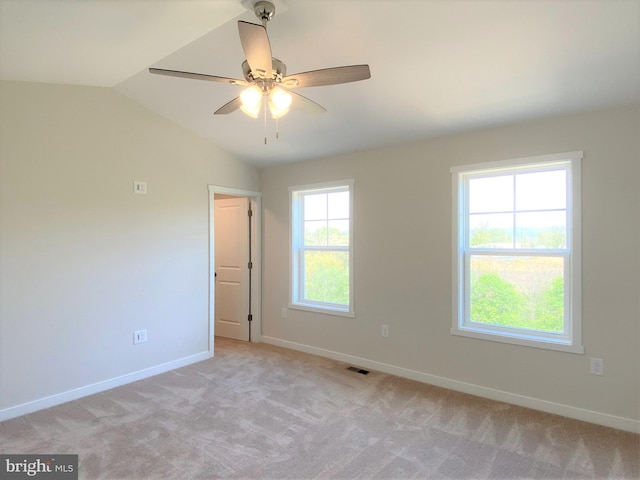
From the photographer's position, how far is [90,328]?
11.0 feet

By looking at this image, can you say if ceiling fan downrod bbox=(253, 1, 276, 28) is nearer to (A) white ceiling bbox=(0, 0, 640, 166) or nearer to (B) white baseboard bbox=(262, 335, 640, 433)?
(A) white ceiling bbox=(0, 0, 640, 166)

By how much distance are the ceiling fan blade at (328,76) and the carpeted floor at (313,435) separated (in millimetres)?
2197

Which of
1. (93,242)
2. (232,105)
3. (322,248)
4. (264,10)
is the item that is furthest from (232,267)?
(264,10)

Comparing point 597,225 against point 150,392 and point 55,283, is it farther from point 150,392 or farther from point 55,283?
point 55,283

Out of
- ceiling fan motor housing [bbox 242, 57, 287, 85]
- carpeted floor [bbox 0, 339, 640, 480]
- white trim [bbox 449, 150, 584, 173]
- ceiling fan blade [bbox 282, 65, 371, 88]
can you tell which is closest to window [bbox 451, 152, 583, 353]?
white trim [bbox 449, 150, 584, 173]

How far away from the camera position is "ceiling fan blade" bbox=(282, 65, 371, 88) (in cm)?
179

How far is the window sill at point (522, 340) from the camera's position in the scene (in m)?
2.85

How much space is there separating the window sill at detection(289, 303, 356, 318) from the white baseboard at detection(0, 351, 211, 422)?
117 cm

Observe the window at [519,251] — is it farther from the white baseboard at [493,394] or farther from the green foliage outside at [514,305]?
the white baseboard at [493,394]

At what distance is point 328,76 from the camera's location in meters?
1.86

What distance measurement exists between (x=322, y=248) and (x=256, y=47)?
304 cm

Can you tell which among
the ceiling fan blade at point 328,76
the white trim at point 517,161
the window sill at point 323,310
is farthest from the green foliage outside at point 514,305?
the ceiling fan blade at point 328,76

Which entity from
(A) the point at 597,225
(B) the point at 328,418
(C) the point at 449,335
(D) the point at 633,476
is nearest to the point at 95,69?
(B) the point at 328,418

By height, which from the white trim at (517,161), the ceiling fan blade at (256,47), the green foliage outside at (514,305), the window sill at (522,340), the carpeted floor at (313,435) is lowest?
the carpeted floor at (313,435)
